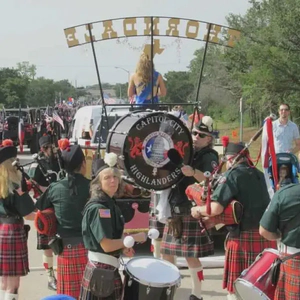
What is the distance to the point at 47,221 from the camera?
165 inches

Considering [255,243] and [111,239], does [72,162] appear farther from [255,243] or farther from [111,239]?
[255,243]

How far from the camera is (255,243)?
432cm

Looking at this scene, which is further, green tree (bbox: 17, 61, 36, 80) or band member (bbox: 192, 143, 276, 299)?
green tree (bbox: 17, 61, 36, 80)

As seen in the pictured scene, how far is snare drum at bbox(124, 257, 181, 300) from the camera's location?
11.8 ft

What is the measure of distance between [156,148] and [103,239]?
5.13ft

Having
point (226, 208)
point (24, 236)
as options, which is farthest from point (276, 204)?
point (24, 236)

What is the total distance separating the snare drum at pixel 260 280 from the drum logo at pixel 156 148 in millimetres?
1557

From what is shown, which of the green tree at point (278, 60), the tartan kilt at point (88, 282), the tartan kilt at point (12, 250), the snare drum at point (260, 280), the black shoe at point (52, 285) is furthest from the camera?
the green tree at point (278, 60)

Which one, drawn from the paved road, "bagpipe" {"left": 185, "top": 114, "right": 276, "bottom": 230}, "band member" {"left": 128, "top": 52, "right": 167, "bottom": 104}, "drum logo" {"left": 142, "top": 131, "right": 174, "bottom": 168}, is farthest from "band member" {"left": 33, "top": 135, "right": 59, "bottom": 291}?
"bagpipe" {"left": 185, "top": 114, "right": 276, "bottom": 230}

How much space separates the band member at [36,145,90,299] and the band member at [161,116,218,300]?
1163 millimetres

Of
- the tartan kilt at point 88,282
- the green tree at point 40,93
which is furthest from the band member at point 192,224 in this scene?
the green tree at point 40,93

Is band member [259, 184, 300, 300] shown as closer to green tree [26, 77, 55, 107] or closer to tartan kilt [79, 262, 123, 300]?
tartan kilt [79, 262, 123, 300]

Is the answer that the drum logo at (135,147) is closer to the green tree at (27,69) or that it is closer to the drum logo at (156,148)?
the drum logo at (156,148)

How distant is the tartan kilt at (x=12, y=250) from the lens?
14.9 feet
